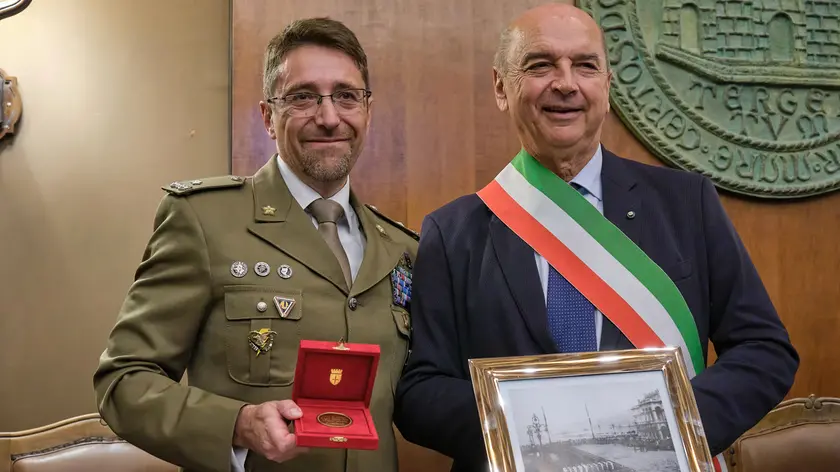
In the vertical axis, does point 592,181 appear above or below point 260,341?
above

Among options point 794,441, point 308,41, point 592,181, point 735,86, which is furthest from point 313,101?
point 794,441

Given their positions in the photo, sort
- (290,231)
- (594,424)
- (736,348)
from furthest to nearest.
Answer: (290,231) → (736,348) → (594,424)

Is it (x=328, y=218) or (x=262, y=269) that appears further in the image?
(x=328, y=218)

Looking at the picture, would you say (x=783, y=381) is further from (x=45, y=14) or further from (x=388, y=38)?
(x=45, y=14)

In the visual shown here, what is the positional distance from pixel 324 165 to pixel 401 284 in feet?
0.92

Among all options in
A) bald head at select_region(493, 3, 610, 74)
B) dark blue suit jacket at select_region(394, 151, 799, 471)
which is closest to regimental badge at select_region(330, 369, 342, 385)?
dark blue suit jacket at select_region(394, 151, 799, 471)

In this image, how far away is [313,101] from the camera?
1.65m

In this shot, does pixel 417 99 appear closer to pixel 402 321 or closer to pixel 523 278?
pixel 402 321

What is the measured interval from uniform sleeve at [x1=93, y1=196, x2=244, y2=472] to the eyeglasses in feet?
0.89

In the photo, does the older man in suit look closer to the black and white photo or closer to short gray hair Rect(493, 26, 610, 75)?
short gray hair Rect(493, 26, 610, 75)

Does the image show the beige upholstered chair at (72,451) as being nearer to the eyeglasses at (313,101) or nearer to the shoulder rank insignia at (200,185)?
the shoulder rank insignia at (200,185)

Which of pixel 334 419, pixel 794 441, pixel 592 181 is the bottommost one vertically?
pixel 794 441

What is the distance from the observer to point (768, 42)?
2586mm

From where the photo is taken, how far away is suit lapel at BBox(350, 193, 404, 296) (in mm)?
1612
